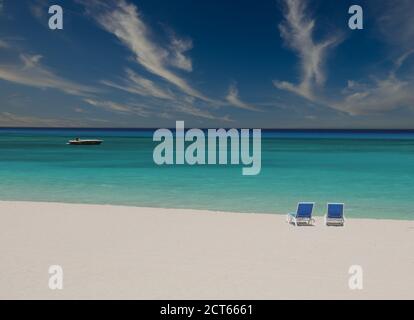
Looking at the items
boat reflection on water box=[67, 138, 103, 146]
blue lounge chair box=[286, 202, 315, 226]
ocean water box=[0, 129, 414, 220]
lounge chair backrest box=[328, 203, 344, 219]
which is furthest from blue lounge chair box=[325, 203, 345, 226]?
boat reflection on water box=[67, 138, 103, 146]

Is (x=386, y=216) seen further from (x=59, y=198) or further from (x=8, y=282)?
(x=59, y=198)

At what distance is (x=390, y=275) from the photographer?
7555 mm

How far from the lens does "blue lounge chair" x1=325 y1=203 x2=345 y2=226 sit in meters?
11.9

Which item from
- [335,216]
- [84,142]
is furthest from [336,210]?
[84,142]

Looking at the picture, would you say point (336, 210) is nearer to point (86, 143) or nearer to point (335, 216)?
point (335, 216)

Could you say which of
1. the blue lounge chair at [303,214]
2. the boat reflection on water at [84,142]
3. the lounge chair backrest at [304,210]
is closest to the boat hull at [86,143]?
the boat reflection on water at [84,142]

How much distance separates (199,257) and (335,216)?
5325 mm

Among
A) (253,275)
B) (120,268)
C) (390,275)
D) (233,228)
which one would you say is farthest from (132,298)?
(233,228)

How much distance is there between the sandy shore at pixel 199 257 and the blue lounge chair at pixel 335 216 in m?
0.24

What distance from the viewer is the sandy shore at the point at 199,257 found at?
6.75 metres

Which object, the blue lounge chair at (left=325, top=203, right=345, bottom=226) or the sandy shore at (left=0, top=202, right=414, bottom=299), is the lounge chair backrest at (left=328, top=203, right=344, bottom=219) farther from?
the sandy shore at (left=0, top=202, right=414, bottom=299)

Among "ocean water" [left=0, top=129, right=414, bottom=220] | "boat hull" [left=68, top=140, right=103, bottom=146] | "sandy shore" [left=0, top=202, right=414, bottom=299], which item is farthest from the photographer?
"boat hull" [left=68, top=140, right=103, bottom=146]

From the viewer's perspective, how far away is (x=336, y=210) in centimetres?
1196
